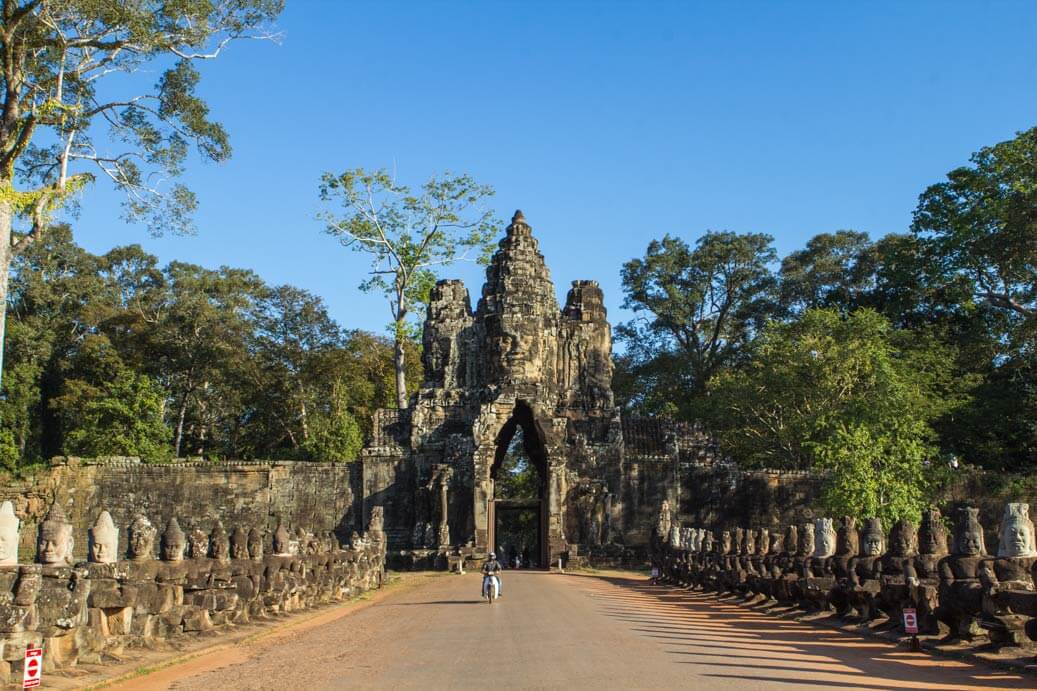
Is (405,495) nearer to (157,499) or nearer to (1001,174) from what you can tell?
(157,499)

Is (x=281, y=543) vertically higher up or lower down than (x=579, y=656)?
higher up

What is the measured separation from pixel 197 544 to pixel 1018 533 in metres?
11.6

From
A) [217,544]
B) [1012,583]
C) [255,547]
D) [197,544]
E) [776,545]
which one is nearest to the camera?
[1012,583]

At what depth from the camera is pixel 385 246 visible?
50656mm

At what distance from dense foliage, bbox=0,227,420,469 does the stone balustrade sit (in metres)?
29.2

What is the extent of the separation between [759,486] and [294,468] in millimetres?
17577

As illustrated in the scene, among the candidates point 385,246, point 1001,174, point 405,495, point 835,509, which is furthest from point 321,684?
point 385,246

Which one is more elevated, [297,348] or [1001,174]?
[1001,174]

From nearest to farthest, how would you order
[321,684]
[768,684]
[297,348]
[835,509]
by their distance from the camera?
1. [768,684]
2. [321,684]
3. [835,509]
4. [297,348]

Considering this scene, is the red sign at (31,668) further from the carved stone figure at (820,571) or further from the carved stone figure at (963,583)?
the carved stone figure at (820,571)

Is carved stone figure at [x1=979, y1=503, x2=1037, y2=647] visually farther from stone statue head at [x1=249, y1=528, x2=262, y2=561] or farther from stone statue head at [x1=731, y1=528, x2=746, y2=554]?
stone statue head at [x1=249, y1=528, x2=262, y2=561]

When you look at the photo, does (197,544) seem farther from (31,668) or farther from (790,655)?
(790,655)

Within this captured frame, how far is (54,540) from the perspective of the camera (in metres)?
11.7

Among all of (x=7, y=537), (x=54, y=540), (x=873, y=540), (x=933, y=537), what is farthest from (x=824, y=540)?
(x=7, y=537)
